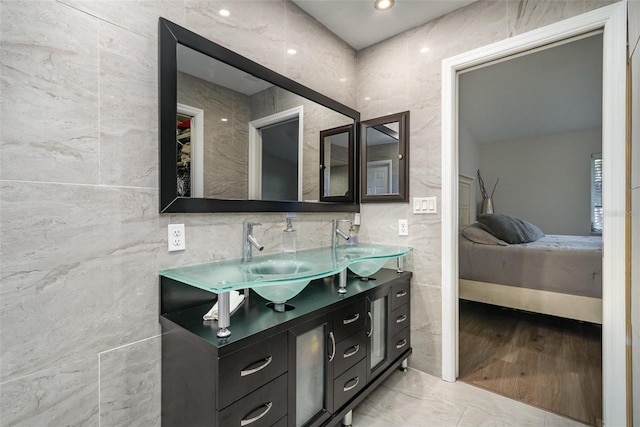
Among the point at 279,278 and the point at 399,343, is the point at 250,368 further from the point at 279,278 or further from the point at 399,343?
the point at 399,343

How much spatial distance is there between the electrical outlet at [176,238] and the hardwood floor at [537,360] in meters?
2.07

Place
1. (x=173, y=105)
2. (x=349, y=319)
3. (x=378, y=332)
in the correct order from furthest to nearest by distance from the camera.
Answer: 1. (x=378, y=332)
2. (x=349, y=319)
3. (x=173, y=105)

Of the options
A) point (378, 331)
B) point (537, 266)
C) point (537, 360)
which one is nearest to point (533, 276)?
point (537, 266)

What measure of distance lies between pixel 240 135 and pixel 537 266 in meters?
2.92

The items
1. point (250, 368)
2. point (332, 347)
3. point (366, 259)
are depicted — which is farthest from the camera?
point (366, 259)

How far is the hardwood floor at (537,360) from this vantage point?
1.80 meters

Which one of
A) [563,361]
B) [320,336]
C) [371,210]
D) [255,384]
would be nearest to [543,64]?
[371,210]

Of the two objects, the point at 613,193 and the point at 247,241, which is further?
the point at 247,241

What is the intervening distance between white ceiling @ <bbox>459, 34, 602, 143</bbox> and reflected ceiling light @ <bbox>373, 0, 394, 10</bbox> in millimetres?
1088

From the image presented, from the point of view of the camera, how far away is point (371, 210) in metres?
2.38

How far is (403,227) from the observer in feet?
7.22

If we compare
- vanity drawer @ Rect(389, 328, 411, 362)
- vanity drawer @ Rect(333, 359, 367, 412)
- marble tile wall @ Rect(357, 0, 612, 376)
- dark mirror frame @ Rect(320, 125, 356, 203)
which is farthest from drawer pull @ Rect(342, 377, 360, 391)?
dark mirror frame @ Rect(320, 125, 356, 203)

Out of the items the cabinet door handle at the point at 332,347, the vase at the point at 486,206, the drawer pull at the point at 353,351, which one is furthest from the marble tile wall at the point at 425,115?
the vase at the point at 486,206

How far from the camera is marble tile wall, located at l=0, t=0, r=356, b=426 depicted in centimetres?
95
